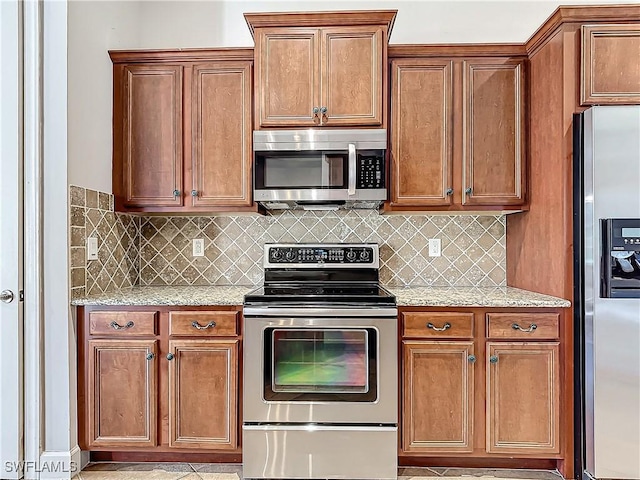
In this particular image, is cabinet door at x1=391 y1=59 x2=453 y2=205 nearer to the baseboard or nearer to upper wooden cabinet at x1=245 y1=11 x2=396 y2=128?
upper wooden cabinet at x1=245 y1=11 x2=396 y2=128

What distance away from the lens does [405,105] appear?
235 cm

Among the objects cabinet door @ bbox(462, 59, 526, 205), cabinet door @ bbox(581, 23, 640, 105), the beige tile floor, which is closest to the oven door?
the beige tile floor

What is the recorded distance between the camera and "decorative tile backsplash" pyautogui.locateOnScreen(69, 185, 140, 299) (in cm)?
208

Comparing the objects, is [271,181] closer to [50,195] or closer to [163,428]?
[50,195]

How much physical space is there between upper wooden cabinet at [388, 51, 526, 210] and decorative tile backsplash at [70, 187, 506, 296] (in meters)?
0.35

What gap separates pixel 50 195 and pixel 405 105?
1886 millimetres

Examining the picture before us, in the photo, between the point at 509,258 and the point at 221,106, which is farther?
the point at 509,258

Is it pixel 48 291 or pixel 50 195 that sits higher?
pixel 50 195

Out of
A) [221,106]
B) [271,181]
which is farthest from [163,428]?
[221,106]

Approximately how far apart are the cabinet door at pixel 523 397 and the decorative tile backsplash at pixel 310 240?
72cm

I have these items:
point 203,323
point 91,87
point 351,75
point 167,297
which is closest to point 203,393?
Result: point 203,323

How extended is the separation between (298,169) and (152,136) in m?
0.88

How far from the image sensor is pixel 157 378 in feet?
6.81

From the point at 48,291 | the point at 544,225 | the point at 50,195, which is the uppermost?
the point at 50,195
